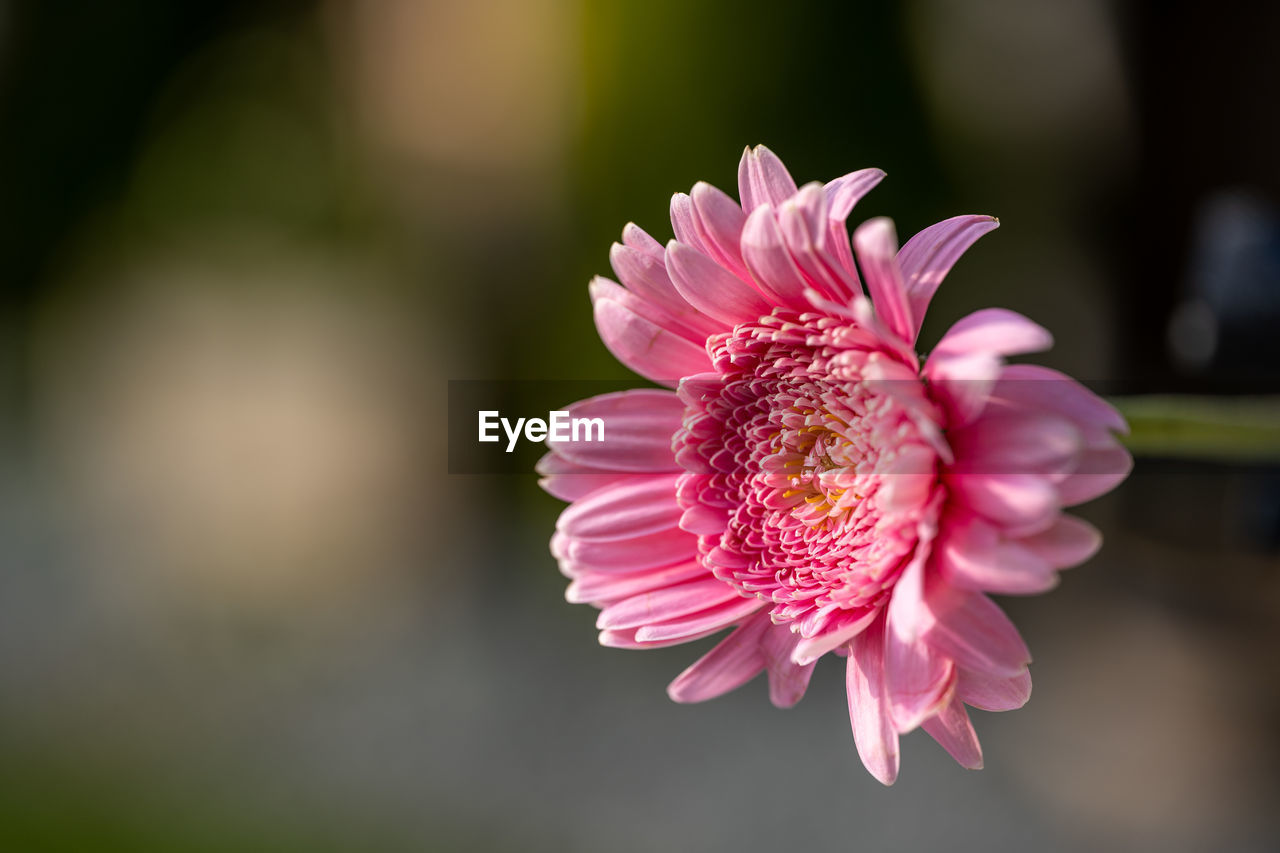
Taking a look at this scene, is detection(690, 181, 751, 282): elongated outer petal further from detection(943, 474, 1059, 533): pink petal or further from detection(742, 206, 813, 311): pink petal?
detection(943, 474, 1059, 533): pink petal

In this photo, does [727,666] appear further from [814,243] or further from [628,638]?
[814,243]

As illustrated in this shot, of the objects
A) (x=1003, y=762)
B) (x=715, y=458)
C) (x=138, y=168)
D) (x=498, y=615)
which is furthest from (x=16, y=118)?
(x=1003, y=762)

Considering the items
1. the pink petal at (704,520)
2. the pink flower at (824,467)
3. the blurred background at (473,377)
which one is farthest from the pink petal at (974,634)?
the blurred background at (473,377)

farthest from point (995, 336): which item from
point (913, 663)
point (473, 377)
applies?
point (473, 377)

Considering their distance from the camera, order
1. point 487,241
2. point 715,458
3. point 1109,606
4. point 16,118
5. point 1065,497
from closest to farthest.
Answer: point 1065,497
point 715,458
point 1109,606
point 487,241
point 16,118

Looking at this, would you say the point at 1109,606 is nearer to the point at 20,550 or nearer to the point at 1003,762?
the point at 1003,762

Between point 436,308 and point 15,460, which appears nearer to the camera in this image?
point 436,308
